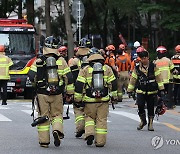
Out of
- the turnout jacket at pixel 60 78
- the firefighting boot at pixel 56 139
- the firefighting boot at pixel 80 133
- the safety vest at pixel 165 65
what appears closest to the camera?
the firefighting boot at pixel 56 139

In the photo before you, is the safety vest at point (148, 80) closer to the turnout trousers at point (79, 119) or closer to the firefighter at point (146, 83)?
the firefighter at point (146, 83)

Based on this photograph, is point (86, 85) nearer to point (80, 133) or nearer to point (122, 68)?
point (80, 133)

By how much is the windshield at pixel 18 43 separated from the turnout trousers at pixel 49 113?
1485cm

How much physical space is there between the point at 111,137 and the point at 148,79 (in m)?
1.66

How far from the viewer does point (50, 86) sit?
12.6m

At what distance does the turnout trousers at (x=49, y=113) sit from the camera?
41.2 ft

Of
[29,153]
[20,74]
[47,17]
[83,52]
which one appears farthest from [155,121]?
[47,17]

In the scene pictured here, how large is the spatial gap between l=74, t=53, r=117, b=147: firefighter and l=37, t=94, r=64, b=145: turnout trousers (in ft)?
1.17

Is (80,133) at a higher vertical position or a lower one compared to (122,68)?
lower

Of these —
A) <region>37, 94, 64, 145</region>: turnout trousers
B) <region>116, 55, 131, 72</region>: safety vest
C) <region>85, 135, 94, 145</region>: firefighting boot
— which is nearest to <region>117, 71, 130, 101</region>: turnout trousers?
<region>116, 55, 131, 72</region>: safety vest

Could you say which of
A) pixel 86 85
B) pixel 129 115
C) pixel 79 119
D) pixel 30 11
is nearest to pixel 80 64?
pixel 79 119

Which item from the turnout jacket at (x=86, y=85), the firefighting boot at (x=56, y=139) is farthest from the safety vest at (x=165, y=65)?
the firefighting boot at (x=56, y=139)

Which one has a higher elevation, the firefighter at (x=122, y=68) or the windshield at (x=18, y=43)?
the windshield at (x=18, y=43)

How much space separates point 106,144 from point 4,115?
18.9 ft
